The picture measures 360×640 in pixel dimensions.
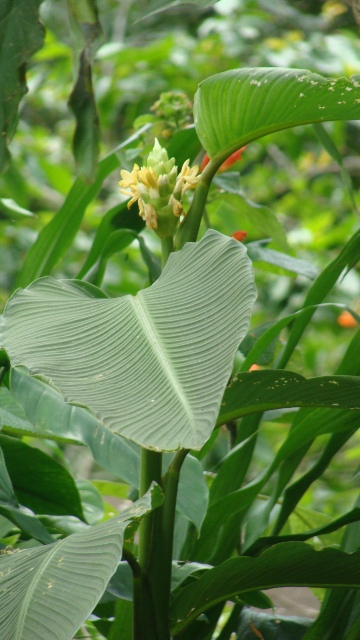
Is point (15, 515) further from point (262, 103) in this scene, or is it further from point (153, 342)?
point (262, 103)

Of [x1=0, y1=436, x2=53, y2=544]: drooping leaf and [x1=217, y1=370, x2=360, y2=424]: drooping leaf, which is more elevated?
[x1=217, y1=370, x2=360, y2=424]: drooping leaf

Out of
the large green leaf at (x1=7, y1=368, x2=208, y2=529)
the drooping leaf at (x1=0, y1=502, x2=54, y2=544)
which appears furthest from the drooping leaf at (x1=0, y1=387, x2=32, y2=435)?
the drooping leaf at (x1=0, y1=502, x2=54, y2=544)

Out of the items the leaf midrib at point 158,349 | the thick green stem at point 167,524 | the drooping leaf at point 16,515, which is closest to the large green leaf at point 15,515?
the drooping leaf at point 16,515

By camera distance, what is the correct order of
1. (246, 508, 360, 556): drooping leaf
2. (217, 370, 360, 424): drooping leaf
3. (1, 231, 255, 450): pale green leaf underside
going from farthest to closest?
(246, 508, 360, 556): drooping leaf < (217, 370, 360, 424): drooping leaf < (1, 231, 255, 450): pale green leaf underside

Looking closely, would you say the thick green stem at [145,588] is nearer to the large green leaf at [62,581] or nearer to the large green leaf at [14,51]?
the large green leaf at [62,581]

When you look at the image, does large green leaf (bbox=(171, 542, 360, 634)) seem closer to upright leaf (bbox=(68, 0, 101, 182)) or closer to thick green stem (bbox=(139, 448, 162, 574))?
thick green stem (bbox=(139, 448, 162, 574))

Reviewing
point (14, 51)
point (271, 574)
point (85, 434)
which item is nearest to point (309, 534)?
point (271, 574)

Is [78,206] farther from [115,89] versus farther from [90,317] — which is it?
[115,89]
